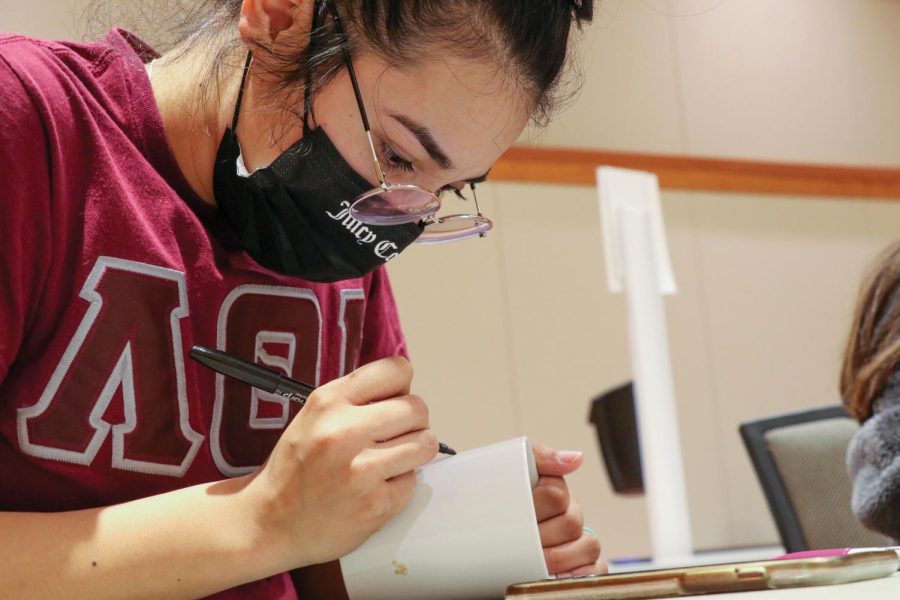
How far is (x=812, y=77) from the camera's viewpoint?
443 centimetres

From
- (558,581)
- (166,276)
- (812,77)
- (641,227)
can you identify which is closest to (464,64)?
(166,276)

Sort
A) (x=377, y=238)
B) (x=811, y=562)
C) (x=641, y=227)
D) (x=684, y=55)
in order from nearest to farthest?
1. (x=811, y=562)
2. (x=377, y=238)
3. (x=641, y=227)
4. (x=684, y=55)

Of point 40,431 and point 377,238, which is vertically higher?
point 377,238

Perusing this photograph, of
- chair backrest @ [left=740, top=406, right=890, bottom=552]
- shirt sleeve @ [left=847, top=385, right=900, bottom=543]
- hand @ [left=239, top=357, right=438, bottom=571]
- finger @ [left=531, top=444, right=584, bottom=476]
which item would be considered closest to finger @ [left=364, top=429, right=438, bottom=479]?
hand @ [left=239, top=357, right=438, bottom=571]

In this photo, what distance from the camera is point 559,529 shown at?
0.87 metres

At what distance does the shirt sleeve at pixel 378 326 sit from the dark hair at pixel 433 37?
1.07ft

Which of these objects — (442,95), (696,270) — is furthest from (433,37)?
(696,270)

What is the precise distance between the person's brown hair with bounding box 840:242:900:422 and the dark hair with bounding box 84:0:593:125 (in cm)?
76

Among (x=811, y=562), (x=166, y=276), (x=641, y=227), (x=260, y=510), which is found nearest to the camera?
(x=811, y=562)

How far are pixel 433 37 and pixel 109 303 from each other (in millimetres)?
348

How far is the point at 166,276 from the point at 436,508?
0.97ft

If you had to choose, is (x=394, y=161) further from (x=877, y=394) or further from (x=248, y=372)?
(x=877, y=394)

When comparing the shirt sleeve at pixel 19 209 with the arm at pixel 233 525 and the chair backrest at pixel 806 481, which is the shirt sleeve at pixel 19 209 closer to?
the arm at pixel 233 525

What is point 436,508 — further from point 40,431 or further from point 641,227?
point 641,227
